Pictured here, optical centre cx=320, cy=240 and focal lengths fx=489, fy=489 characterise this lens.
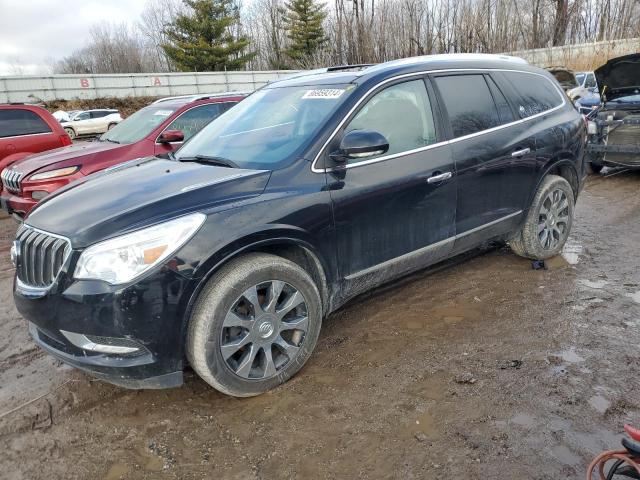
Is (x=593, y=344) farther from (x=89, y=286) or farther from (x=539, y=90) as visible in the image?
(x=89, y=286)

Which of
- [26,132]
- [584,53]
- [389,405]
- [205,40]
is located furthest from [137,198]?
[205,40]

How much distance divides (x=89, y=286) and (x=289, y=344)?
3.82ft

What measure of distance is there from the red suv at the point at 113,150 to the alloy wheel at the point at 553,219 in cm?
378

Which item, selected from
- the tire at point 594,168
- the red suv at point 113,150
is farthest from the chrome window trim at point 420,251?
the tire at point 594,168

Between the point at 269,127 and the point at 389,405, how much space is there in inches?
80.7

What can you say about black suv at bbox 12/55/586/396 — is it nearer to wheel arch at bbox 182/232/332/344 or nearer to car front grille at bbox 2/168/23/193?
wheel arch at bbox 182/232/332/344

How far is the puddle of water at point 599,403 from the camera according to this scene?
2598mm

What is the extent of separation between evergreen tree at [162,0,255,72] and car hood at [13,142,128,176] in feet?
126

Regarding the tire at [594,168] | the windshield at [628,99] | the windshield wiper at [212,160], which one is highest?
the windshield wiper at [212,160]

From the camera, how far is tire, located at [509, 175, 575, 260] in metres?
4.47

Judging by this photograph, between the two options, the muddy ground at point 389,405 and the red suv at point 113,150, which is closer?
the muddy ground at point 389,405

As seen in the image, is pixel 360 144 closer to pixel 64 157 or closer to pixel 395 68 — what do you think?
pixel 395 68

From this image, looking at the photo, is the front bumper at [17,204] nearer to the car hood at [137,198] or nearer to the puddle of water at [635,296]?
the car hood at [137,198]

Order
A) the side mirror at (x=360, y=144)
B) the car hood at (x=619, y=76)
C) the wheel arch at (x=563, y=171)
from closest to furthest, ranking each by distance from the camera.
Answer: the side mirror at (x=360, y=144) < the wheel arch at (x=563, y=171) < the car hood at (x=619, y=76)
